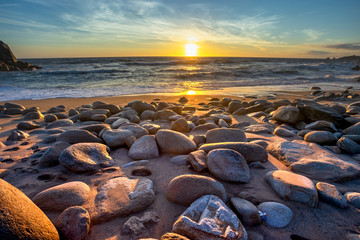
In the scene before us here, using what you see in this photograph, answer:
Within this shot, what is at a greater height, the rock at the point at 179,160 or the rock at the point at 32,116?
the rock at the point at 179,160

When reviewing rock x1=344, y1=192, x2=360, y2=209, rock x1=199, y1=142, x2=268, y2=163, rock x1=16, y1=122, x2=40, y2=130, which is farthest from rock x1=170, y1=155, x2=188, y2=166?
rock x1=16, y1=122, x2=40, y2=130

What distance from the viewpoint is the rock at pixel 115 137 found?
9.35 ft

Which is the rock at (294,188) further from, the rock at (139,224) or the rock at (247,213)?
the rock at (139,224)

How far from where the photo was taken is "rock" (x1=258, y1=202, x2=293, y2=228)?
1.51 meters

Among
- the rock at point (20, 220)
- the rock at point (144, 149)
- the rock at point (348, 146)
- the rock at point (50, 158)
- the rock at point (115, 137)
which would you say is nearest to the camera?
the rock at point (20, 220)

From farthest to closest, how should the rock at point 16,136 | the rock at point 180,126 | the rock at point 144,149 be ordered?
the rock at point 180,126
the rock at point 16,136
the rock at point 144,149

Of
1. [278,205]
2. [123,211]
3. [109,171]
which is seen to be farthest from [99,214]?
[278,205]

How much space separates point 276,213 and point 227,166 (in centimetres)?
58

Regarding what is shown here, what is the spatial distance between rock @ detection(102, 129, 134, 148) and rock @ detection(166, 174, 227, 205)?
1422mm

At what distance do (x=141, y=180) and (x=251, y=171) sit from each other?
1197 mm

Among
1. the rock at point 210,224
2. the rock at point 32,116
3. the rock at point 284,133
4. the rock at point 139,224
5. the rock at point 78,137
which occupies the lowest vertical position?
the rock at point 32,116

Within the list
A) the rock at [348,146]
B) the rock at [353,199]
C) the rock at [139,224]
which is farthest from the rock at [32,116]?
the rock at [348,146]

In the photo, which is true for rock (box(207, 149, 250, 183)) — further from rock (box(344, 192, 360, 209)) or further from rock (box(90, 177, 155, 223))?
rock (box(344, 192, 360, 209))

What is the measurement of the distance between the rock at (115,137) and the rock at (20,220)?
5.18ft
